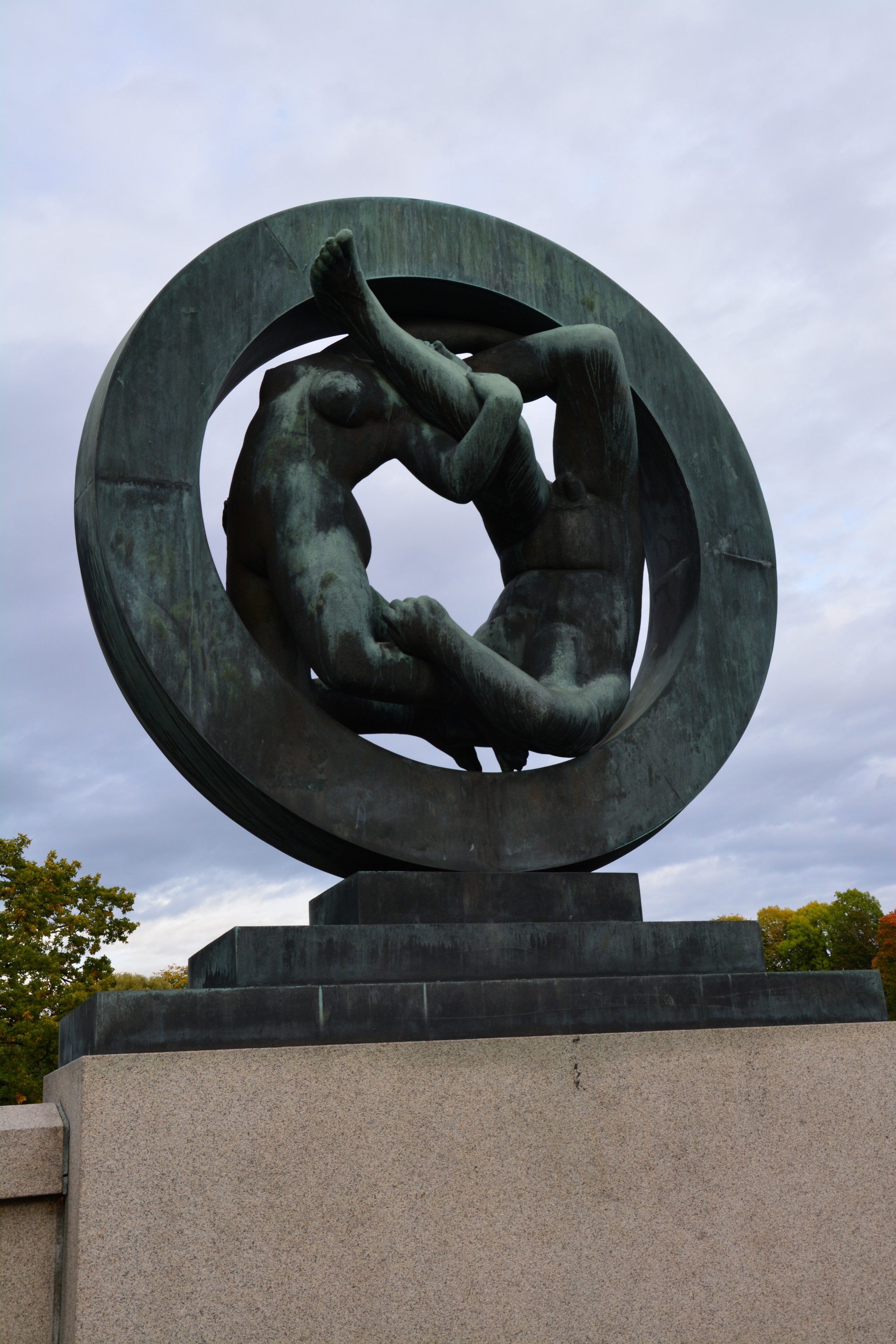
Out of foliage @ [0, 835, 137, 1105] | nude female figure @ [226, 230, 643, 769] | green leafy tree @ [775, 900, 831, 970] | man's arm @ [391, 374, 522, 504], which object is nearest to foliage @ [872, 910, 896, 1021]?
green leafy tree @ [775, 900, 831, 970]

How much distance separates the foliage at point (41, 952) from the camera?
16.8 meters

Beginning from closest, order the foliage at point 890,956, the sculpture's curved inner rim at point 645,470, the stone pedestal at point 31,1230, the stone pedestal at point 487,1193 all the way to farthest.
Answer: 1. the stone pedestal at point 487,1193
2. the stone pedestal at point 31,1230
3. the sculpture's curved inner rim at point 645,470
4. the foliage at point 890,956

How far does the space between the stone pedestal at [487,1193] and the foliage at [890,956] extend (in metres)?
31.8

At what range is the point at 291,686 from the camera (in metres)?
4.54

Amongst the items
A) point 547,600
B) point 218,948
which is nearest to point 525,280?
point 547,600

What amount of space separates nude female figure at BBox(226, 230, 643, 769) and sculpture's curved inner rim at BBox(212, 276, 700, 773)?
24cm

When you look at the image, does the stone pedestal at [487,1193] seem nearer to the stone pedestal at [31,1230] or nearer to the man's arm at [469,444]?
the stone pedestal at [31,1230]

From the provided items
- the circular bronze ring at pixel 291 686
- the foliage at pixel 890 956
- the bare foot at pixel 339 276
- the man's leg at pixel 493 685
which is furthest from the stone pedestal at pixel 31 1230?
the foliage at pixel 890 956

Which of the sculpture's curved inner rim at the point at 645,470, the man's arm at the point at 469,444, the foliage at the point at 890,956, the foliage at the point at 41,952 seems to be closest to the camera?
the man's arm at the point at 469,444

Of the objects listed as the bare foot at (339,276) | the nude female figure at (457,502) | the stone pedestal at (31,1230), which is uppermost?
the bare foot at (339,276)

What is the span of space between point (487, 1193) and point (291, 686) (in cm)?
→ 198

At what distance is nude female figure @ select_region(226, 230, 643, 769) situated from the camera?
459 cm

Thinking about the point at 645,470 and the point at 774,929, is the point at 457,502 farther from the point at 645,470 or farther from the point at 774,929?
the point at 774,929

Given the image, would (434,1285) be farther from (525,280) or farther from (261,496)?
(525,280)
